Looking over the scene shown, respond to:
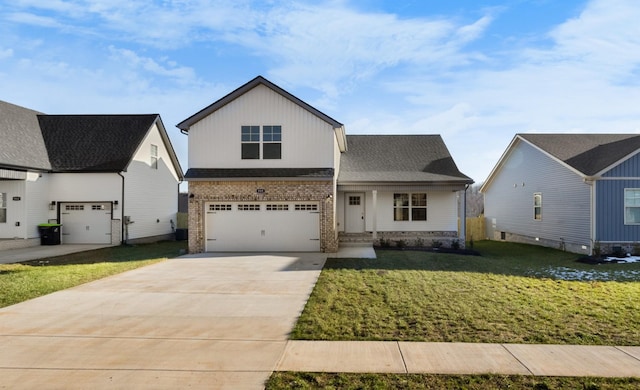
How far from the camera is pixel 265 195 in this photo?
52.9 ft

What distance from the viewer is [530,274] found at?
1167cm

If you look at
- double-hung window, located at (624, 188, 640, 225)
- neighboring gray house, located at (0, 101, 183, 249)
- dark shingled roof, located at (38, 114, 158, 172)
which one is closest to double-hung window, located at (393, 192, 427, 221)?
double-hung window, located at (624, 188, 640, 225)

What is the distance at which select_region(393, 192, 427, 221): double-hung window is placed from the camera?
1934 centimetres

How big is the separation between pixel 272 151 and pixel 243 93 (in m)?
2.81

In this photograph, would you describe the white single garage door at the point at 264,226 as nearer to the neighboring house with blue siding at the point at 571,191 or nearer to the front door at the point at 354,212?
the front door at the point at 354,212

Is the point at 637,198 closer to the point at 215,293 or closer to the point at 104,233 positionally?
the point at 215,293

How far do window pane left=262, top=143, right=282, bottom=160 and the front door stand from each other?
4.71m

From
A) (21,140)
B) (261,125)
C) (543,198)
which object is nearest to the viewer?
(261,125)

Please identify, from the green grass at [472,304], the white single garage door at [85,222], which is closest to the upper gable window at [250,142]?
the green grass at [472,304]

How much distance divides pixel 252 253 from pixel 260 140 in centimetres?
487

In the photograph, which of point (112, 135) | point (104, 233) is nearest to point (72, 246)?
point (104, 233)

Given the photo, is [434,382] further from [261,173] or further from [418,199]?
[418,199]

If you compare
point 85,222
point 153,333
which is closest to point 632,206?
point 153,333

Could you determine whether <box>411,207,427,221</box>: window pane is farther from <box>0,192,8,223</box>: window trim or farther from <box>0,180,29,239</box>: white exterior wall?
<box>0,192,8,223</box>: window trim
